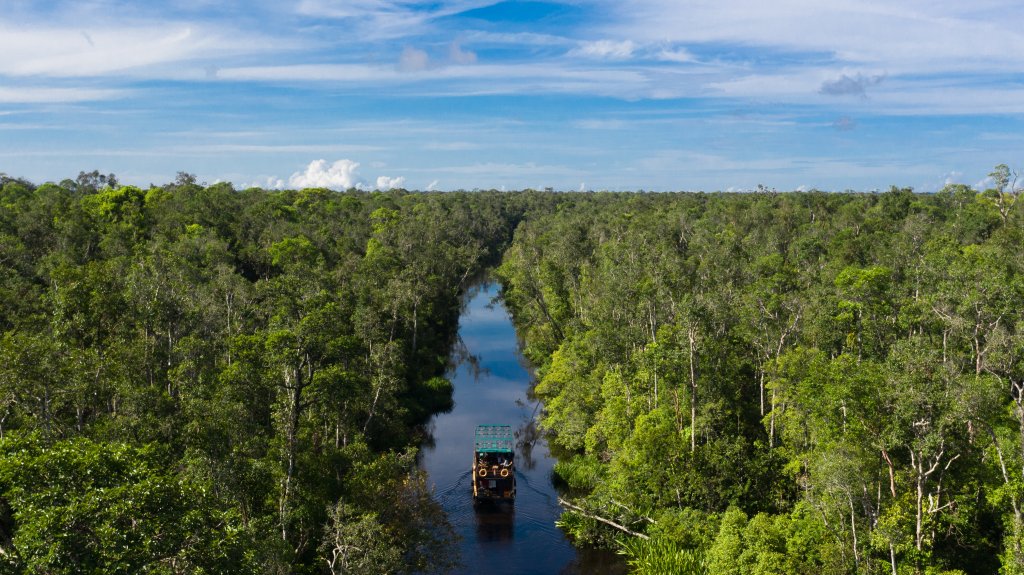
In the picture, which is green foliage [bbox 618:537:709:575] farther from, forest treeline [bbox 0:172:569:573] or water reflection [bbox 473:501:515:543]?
forest treeline [bbox 0:172:569:573]

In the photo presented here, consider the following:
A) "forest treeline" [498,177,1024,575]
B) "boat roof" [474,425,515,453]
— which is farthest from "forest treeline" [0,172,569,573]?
"forest treeline" [498,177,1024,575]

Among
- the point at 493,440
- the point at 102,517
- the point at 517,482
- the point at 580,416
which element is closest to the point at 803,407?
the point at 580,416

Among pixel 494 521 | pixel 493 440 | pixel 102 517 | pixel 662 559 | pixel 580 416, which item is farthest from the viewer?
pixel 580 416

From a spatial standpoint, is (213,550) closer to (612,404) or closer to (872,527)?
(872,527)

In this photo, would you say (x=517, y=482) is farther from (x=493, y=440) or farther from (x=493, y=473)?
(x=493, y=473)

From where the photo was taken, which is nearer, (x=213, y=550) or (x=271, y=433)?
(x=213, y=550)

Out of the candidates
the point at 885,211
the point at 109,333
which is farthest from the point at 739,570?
the point at 885,211

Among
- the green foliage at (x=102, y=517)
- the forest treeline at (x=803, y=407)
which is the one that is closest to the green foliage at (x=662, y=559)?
the forest treeline at (x=803, y=407)
